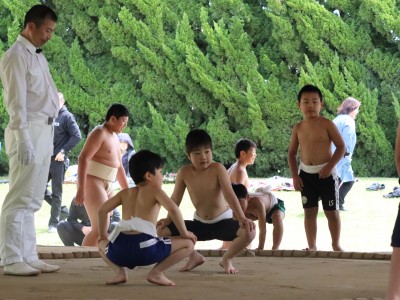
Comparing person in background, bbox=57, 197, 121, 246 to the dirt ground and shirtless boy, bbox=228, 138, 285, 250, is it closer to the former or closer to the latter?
shirtless boy, bbox=228, 138, 285, 250

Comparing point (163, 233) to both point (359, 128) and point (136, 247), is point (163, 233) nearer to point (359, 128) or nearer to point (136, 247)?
A: point (136, 247)

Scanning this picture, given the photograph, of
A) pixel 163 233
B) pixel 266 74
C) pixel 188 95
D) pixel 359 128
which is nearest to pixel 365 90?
pixel 359 128

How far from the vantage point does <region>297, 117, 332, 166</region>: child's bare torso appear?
504cm

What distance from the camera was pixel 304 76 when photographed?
1089 cm

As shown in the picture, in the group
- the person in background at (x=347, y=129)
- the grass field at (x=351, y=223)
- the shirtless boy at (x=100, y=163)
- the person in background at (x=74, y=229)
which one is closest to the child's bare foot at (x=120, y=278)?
the shirtless boy at (x=100, y=163)

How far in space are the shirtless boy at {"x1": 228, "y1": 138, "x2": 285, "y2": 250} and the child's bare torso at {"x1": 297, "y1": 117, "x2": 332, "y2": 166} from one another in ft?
0.98

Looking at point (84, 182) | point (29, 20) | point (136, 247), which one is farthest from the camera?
point (84, 182)

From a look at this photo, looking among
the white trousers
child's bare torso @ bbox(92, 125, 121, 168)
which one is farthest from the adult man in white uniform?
child's bare torso @ bbox(92, 125, 121, 168)

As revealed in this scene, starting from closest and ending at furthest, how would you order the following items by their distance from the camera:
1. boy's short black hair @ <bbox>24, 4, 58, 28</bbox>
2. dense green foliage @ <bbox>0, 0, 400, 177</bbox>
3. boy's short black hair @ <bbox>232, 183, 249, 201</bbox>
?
1. boy's short black hair @ <bbox>24, 4, 58, 28</bbox>
2. boy's short black hair @ <bbox>232, 183, 249, 201</bbox>
3. dense green foliage @ <bbox>0, 0, 400, 177</bbox>

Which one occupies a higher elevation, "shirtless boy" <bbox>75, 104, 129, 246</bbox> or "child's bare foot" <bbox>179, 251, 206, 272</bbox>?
"shirtless boy" <bbox>75, 104, 129, 246</bbox>

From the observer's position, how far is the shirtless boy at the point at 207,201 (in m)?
4.14

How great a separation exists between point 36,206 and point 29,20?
29.1 inches

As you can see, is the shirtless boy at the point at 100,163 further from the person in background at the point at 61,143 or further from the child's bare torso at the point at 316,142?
the person in background at the point at 61,143

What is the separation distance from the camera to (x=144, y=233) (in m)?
3.65
